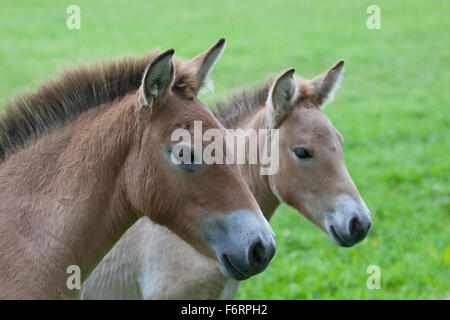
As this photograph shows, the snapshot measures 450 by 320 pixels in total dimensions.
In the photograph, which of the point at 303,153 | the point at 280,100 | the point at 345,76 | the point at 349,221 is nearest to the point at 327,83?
the point at 280,100

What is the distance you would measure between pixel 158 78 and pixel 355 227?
6.18 ft

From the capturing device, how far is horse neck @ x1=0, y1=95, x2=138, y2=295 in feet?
11.2

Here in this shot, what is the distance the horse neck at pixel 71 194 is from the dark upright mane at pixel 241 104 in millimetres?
1878

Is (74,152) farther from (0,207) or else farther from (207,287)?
(207,287)

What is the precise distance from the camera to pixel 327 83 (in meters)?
5.10

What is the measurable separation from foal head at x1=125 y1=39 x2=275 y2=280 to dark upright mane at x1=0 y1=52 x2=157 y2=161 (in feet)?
1.01

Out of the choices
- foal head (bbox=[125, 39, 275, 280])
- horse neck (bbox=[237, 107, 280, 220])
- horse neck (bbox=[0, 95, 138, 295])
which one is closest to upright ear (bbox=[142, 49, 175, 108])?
foal head (bbox=[125, 39, 275, 280])

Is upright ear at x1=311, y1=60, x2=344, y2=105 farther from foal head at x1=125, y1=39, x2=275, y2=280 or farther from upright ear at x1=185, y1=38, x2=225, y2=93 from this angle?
foal head at x1=125, y1=39, x2=275, y2=280

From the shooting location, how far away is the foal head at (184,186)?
127 inches

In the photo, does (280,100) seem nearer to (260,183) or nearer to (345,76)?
(260,183)

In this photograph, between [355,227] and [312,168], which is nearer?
[355,227]

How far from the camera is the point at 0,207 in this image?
3.44 m
